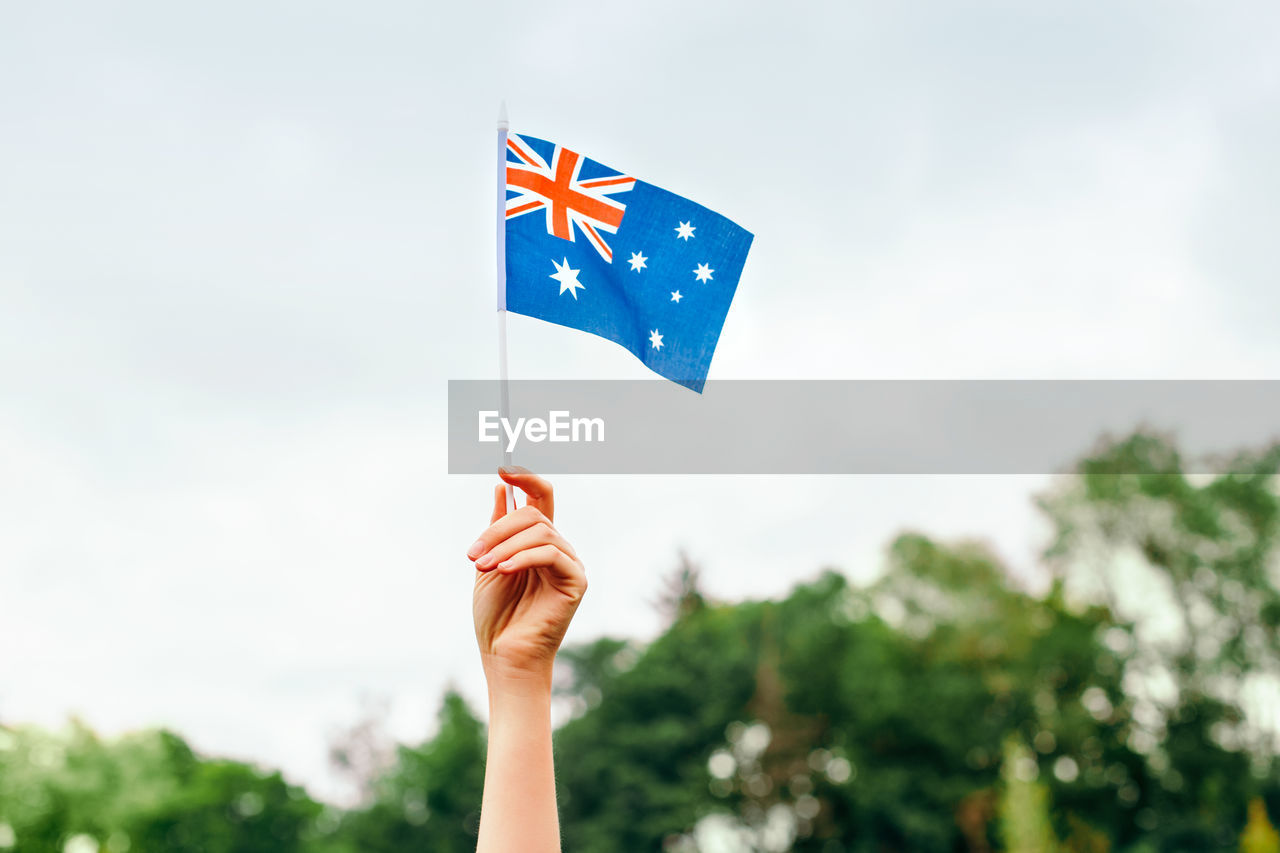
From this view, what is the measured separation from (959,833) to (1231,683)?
11362 mm

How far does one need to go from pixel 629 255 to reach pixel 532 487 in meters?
2.28

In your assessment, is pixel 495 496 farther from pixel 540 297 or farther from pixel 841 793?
pixel 841 793

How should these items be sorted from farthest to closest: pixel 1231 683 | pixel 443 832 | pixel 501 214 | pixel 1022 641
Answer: pixel 443 832 < pixel 1022 641 < pixel 1231 683 < pixel 501 214

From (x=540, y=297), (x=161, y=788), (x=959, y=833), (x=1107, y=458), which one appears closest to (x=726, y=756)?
(x=959, y=833)

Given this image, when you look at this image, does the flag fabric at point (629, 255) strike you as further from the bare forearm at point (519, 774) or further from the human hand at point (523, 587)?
the bare forearm at point (519, 774)

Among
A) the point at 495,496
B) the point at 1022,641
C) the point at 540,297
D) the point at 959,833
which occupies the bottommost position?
the point at 495,496

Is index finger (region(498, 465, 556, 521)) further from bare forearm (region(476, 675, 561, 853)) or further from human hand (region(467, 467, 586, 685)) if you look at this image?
bare forearm (region(476, 675, 561, 853))

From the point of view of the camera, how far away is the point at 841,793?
158ft

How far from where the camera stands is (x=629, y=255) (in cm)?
625

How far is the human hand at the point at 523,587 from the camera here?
3994 millimetres

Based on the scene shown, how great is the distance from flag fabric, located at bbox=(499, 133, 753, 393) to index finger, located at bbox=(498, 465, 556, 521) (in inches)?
72.0

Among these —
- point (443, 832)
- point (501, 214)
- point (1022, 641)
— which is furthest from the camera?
point (443, 832)

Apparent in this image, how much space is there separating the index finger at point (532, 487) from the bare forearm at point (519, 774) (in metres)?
0.60

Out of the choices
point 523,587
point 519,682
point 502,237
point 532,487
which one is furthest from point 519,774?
point 502,237
